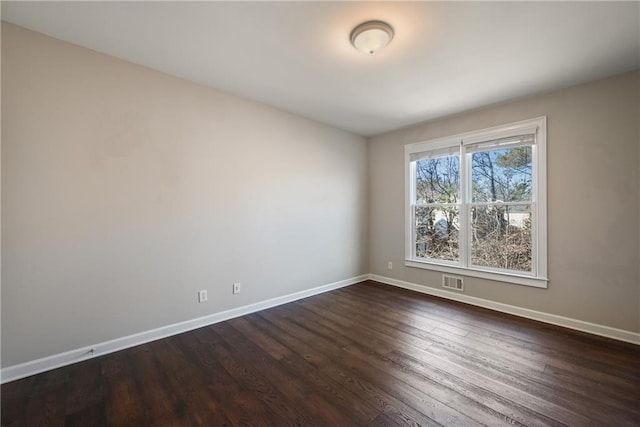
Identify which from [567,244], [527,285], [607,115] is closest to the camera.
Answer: [607,115]

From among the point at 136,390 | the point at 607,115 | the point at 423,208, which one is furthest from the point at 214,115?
the point at 607,115

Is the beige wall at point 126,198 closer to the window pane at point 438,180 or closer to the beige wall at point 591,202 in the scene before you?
the window pane at point 438,180

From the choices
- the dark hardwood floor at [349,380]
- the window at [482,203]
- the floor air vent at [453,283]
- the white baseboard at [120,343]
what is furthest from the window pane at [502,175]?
the white baseboard at [120,343]

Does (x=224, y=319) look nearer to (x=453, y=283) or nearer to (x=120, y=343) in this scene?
(x=120, y=343)

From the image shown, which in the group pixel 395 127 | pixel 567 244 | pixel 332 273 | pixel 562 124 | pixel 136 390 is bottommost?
pixel 136 390

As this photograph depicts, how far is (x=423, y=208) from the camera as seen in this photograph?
4.22m

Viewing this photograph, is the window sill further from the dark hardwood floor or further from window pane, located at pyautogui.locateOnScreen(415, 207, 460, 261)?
the dark hardwood floor

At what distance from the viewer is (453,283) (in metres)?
3.75

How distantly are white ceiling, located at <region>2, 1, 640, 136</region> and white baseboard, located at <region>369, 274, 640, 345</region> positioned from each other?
2512mm

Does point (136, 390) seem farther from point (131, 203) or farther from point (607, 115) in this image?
point (607, 115)

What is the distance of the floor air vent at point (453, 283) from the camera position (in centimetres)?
369

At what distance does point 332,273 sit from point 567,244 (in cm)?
292

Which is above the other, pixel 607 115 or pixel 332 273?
pixel 607 115

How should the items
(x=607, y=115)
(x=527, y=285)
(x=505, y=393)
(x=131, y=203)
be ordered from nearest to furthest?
1. (x=505, y=393)
2. (x=131, y=203)
3. (x=607, y=115)
4. (x=527, y=285)
